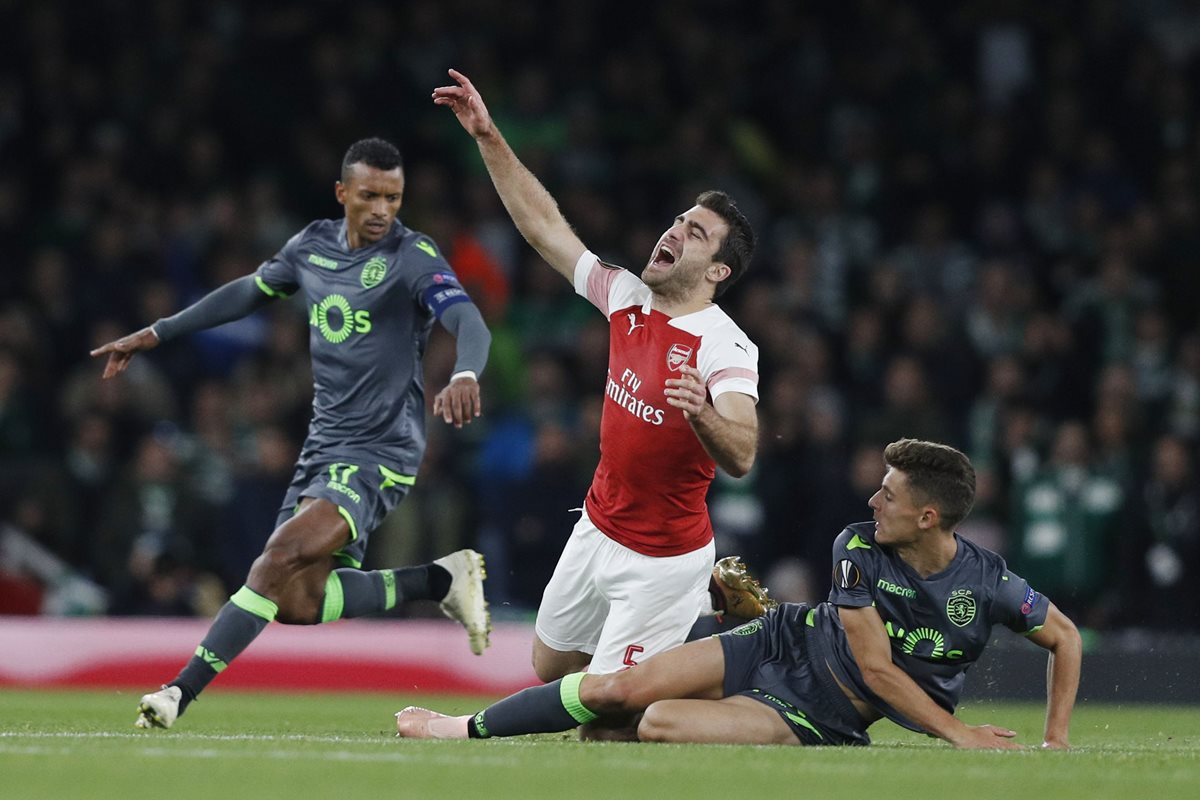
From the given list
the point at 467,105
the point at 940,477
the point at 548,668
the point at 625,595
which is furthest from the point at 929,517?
the point at 467,105

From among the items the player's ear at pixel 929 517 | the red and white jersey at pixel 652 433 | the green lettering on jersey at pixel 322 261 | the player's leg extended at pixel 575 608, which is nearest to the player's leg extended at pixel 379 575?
the player's leg extended at pixel 575 608

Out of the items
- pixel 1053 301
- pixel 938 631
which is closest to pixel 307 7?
pixel 1053 301

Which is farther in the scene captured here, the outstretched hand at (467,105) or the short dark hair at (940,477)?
the outstretched hand at (467,105)

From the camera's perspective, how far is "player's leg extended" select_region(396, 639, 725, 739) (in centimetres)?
671

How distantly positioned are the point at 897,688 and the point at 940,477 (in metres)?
0.79

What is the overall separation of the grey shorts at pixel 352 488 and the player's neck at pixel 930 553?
2262mm

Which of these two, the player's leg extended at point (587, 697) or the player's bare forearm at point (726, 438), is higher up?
the player's bare forearm at point (726, 438)

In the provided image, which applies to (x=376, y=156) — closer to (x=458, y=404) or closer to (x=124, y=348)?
(x=124, y=348)

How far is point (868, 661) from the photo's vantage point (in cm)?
673

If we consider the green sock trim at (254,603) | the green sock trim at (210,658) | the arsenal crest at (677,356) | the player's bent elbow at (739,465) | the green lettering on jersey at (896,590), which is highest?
the arsenal crest at (677,356)

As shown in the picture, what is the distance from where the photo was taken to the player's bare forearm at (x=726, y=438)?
20.7 ft

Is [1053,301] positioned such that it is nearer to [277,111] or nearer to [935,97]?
[935,97]

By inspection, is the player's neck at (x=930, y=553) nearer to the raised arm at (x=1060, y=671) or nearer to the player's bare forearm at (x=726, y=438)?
the raised arm at (x=1060, y=671)

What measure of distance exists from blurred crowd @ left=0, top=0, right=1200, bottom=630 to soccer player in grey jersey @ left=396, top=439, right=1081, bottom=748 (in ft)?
15.4
